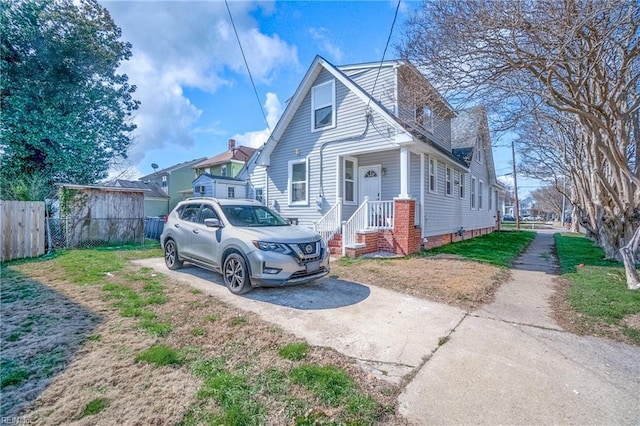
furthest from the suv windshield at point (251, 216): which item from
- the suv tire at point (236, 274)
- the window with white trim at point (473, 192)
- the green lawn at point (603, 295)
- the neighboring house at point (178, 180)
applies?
the neighboring house at point (178, 180)

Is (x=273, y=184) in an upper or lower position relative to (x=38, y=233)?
upper

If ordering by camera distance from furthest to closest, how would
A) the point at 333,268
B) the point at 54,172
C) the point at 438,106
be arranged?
the point at 54,172
the point at 438,106
the point at 333,268

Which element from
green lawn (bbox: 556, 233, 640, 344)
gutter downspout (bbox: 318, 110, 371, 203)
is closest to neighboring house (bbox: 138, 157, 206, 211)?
gutter downspout (bbox: 318, 110, 371, 203)

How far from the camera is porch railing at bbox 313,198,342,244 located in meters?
10.3

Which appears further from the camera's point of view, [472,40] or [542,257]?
[542,257]

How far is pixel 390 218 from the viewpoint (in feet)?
31.7

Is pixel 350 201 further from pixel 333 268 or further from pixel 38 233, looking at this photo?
pixel 38 233

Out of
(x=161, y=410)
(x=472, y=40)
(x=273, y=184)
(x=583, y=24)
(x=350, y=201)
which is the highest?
(x=472, y=40)

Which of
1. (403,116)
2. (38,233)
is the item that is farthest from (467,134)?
(38,233)

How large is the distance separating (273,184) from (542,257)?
36.3 feet

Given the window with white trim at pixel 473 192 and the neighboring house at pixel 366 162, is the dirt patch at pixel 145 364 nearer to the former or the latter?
the neighboring house at pixel 366 162

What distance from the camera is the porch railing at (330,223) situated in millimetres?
10273

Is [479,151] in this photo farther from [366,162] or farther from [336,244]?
[336,244]

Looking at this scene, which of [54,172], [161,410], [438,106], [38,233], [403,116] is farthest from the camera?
[54,172]
